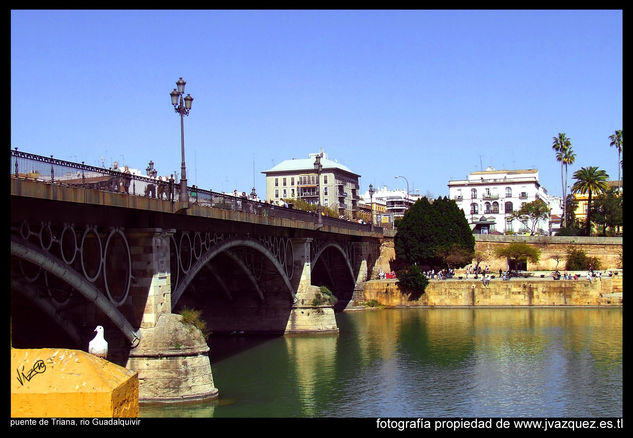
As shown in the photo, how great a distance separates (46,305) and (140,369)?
4309 millimetres

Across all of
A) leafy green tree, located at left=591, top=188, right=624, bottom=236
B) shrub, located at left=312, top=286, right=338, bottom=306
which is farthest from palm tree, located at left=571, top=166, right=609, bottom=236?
shrub, located at left=312, top=286, right=338, bottom=306

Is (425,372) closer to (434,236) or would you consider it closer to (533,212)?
(434,236)

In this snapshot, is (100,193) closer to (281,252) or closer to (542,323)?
(281,252)

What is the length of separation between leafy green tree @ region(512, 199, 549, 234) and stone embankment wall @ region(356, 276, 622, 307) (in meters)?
53.6

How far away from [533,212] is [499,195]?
14.3m

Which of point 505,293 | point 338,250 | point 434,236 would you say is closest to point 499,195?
point 434,236

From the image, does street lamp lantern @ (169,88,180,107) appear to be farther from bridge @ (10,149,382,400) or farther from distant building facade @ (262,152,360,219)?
distant building facade @ (262,152,360,219)

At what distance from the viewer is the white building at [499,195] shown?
447 feet

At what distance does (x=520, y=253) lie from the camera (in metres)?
84.1

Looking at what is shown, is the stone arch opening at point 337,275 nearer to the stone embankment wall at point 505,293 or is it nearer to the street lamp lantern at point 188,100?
the stone embankment wall at point 505,293

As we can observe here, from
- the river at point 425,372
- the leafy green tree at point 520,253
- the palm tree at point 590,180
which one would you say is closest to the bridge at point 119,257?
the river at point 425,372
